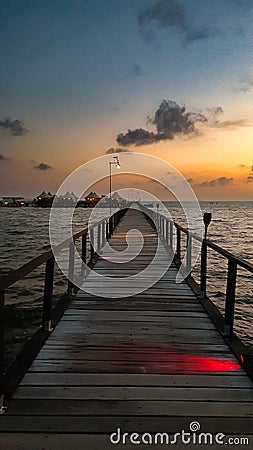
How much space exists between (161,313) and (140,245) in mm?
6453

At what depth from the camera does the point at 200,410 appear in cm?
246

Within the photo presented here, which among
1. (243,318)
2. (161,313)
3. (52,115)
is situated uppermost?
(52,115)

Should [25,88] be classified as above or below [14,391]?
above

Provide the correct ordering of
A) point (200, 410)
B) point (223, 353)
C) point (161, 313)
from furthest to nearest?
1. point (161, 313)
2. point (223, 353)
3. point (200, 410)

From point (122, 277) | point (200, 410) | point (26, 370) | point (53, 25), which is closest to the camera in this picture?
point (200, 410)

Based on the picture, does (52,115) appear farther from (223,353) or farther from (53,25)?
(223,353)

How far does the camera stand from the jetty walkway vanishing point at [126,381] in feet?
7.20

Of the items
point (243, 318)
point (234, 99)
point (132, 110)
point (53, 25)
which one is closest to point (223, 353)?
point (243, 318)

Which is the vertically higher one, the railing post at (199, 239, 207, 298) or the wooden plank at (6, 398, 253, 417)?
the railing post at (199, 239, 207, 298)

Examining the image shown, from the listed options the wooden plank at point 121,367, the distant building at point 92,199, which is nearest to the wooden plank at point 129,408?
the wooden plank at point 121,367

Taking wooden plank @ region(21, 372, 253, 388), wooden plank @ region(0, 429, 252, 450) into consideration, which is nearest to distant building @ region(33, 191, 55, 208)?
wooden plank @ region(21, 372, 253, 388)

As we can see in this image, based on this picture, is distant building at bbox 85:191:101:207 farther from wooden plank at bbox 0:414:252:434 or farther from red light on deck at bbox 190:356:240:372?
wooden plank at bbox 0:414:252:434

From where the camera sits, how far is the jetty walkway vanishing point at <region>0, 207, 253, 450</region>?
7.20 ft

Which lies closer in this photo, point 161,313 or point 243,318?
point 161,313
